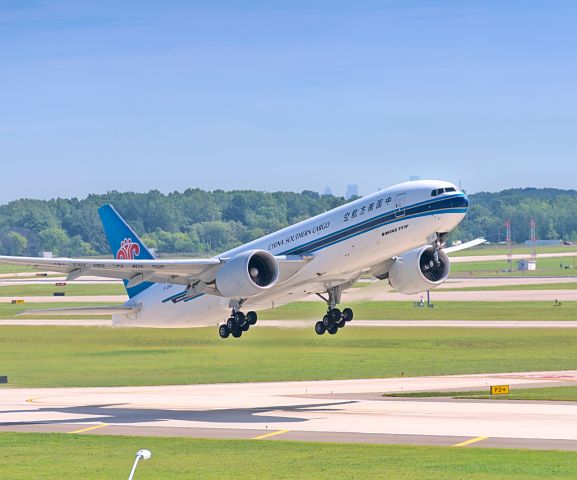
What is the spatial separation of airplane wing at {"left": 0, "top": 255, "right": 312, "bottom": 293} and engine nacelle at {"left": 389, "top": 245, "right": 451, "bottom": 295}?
557 centimetres

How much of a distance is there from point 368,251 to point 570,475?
19893 millimetres

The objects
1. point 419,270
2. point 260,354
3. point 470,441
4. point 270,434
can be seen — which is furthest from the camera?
point 260,354

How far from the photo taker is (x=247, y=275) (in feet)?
197

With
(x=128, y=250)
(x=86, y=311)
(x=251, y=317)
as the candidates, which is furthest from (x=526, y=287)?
(x=86, y=311)

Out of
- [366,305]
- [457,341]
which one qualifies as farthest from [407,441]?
[366,305]

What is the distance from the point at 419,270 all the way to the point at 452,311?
70.6 metres

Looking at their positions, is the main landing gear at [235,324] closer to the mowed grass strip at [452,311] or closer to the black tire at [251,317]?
the black tire at [251,317]

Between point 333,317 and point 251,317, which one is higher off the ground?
point 251,317

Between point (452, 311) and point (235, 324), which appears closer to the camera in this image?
point (235, 324)

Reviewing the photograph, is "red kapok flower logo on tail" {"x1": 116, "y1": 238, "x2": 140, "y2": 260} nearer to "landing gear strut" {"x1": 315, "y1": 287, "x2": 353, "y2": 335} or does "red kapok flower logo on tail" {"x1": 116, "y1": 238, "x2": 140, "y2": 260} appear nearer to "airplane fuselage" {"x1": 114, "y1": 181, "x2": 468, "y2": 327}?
"airplane fuselage" {"x1": 114, "y1": 181, "x2": 468, "y2": 327}

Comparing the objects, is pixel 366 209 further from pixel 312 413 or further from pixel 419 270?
pixel 312 413

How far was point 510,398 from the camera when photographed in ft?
220

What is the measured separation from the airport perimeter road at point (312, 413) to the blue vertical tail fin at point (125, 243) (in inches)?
344

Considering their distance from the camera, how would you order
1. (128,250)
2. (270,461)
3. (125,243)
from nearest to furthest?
(270,461) < (128,250) < (125,243)
